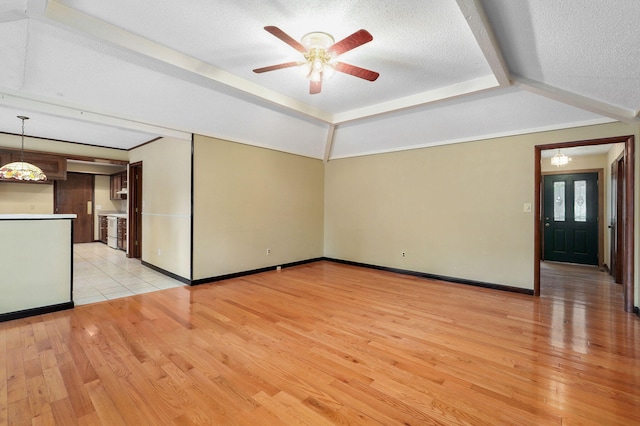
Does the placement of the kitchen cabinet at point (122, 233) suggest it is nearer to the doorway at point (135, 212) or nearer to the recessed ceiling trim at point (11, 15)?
the doorway at point (135, 212)

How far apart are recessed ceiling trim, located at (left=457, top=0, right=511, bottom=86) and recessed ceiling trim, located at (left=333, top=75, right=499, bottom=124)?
1.06ft

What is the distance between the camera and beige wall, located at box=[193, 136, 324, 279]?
4656 mm

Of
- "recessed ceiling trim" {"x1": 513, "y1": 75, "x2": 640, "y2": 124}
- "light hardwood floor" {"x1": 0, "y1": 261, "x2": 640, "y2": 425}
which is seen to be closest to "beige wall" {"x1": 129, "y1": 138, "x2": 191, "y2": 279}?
"light hardwood floor" {"x1": 0, "y1": 261, "x2": 640, "y2": 425}

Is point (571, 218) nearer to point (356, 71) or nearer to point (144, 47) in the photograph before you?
point (356, 71)

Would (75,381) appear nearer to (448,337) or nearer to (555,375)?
(448,337)

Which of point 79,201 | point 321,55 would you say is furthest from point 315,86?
point 79,201

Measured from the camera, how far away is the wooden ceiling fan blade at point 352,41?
2.13 metres

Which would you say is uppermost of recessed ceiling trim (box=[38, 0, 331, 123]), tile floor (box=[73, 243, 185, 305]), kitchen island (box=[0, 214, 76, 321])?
recessed ceiling trim (box=[38, 0, 331, 123])

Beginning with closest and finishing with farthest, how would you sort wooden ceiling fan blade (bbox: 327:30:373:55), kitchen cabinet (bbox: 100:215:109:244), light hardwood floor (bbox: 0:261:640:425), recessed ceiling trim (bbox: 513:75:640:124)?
light hardwood floor (bbox: 0:261:640:425), wooden ceiling fan blade (bbox: 327:30:373:55), recessed ceiling trim (bbox: 513:75:640:124), kitchen cabinet (bbox: 100:215:109:244)

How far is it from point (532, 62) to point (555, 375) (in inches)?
110

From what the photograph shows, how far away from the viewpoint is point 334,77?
3555 mm

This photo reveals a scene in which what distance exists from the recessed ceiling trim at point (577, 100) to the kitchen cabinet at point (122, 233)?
8464mm

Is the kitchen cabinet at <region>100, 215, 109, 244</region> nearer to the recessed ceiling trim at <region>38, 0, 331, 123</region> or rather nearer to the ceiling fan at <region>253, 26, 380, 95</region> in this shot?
the recessed ceiling trim at <region>38, 0, 331, 123</region>

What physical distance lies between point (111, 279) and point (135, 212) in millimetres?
2220
